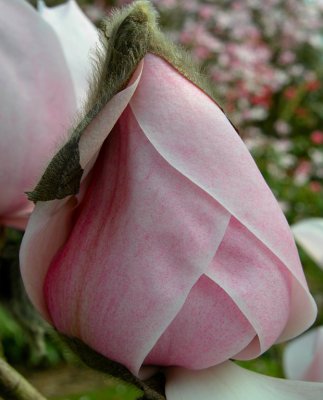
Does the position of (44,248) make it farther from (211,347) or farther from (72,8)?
(72,8)

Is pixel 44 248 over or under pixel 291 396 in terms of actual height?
over

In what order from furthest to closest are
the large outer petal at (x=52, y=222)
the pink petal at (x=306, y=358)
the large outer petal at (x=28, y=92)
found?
the pink petal at (x=306, y=358)
the large outer petal at (x=28, y=92)
the large outer petal at (x=52, y=222)

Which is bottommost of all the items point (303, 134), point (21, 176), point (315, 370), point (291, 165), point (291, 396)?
point (303, 134)

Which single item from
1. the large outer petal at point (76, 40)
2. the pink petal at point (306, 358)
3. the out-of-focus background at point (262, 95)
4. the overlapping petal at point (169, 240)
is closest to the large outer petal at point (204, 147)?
the overlapping petal at point (169, 240)

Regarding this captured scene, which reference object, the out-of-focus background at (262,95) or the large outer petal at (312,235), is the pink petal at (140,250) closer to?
the large outer petal at (312,235)

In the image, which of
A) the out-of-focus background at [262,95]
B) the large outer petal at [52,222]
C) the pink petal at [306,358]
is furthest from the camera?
the out-of-focus background at [262,95]

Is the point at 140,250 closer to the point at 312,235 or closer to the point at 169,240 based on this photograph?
the point at 169,240

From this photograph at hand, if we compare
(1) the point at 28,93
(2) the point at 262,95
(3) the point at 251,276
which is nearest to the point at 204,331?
(3) the point at 251,276

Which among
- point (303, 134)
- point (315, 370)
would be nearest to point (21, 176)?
point (315, 370)
